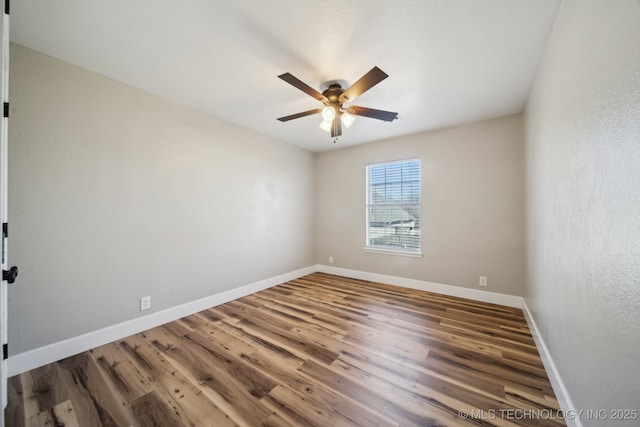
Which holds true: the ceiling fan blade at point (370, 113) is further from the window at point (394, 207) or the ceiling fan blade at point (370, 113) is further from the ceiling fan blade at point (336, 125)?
the window at point (394, 207)

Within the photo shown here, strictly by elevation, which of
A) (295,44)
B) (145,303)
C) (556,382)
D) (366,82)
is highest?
(295,44)

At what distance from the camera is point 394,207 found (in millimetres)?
3936

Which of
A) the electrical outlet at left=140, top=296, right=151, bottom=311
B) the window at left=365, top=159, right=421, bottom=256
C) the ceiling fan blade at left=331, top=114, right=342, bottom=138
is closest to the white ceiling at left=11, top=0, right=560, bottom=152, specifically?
the ceiling fan blade at left=331, top=114, right=342, bottom=138

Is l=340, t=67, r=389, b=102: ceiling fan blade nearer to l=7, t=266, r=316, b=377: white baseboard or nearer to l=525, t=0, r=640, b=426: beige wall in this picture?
l=525, t=0, r=640, b=426: beige wall

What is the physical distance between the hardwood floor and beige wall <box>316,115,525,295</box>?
79 centimetres

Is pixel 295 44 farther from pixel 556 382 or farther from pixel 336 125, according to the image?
pixel 556 382

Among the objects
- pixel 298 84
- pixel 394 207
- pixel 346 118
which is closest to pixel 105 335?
pixel 298 84

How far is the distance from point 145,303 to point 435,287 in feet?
12.2

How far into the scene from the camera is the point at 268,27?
1604 mm

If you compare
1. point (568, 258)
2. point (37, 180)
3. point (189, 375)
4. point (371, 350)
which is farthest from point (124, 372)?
point (568, 258)

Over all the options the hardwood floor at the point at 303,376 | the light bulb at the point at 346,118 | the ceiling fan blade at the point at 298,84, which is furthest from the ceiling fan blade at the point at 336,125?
the hardwood floor at the point at 303,376

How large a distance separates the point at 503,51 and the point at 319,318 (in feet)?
9.85

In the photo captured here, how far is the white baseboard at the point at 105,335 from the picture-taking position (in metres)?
1.75

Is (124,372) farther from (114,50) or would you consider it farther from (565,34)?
(565,34)
